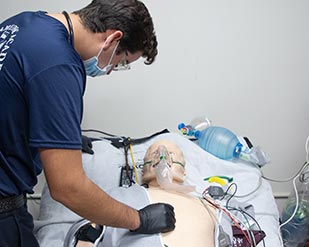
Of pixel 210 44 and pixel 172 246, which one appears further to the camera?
pixel 210 44

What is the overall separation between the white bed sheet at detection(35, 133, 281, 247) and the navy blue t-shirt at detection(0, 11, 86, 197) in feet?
1.69

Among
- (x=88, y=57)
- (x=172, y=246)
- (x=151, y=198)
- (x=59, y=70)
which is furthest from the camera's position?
(x=151, y=198)

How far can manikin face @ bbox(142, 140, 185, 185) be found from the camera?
1.55 meters

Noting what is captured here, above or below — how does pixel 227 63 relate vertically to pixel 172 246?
above

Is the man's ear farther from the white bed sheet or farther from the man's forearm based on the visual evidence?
the white bed sheet

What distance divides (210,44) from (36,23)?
1.32 metres

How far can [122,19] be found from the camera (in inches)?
38.4

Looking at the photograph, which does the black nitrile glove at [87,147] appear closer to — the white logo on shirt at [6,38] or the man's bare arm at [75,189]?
the man's bare arm at [75,189]

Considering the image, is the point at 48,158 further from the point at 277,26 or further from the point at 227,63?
the point at 277,26

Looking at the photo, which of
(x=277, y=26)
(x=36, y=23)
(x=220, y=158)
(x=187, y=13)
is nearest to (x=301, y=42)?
(x=277, y=26)

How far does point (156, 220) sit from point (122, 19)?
0.65 meters

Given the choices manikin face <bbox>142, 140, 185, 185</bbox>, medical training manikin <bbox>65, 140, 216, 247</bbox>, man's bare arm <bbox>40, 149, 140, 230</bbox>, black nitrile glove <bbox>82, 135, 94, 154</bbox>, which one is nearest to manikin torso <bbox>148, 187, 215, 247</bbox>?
medical training manikin <bbox>65, 140, 216, 247</bbox>

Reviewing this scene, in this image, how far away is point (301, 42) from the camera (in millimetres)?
2035

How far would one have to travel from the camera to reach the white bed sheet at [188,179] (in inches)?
53.7
